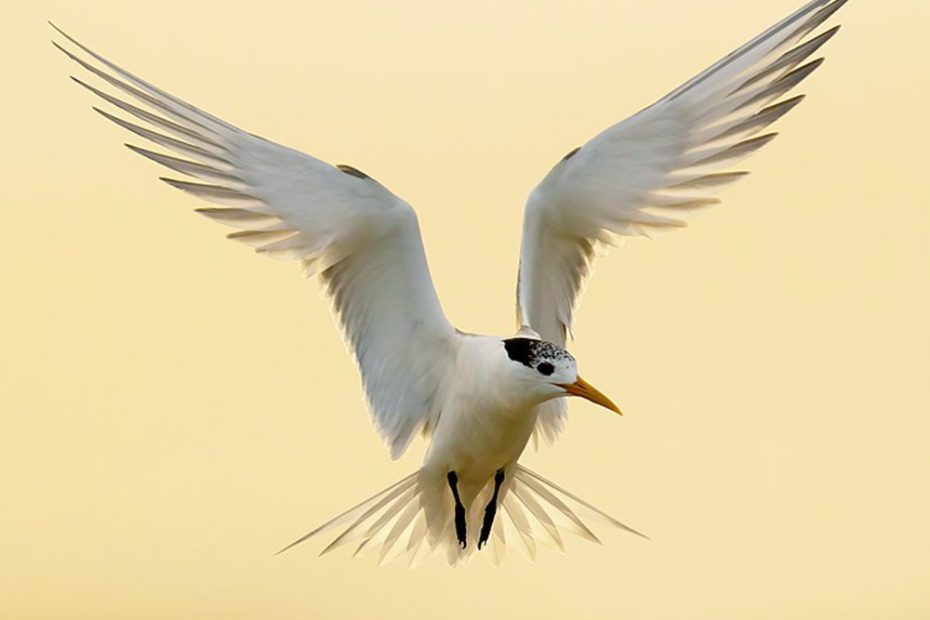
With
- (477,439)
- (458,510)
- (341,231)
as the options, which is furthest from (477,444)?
(341,231)

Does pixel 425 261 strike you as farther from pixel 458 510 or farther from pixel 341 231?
pixel 458 510

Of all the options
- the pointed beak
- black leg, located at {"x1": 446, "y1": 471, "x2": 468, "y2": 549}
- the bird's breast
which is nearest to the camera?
the pointed beak

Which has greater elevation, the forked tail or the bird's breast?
the bird's breast

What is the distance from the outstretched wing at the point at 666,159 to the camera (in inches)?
168

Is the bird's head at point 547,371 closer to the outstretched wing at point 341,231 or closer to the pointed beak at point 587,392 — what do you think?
the pointed beak at point 587,392

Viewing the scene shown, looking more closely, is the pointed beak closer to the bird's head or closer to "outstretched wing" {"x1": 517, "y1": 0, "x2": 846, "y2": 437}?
the bird's head

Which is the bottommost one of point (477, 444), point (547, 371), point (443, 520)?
point (443, 520)

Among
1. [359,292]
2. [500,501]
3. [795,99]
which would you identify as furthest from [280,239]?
[795,99]

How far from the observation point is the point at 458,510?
4.58 m

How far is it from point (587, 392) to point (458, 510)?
30.7 inches

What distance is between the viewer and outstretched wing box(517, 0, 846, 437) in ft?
14.0

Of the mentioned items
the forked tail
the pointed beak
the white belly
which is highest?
the pointed beak

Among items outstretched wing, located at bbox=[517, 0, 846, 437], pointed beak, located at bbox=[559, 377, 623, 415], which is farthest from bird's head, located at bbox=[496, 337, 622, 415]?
outstretched wing, located at bbox=[517, 0, 846, 437]

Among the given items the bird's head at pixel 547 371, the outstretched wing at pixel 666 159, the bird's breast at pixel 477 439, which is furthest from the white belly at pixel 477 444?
the outstretched wing at pixel 666 159
